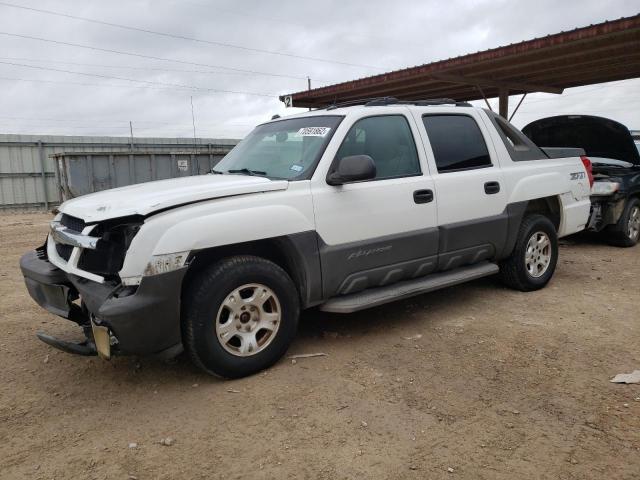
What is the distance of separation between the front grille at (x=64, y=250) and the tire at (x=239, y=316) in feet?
2.98

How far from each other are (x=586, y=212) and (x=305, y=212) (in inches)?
155

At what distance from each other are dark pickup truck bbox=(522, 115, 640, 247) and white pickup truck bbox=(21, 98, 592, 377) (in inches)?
118

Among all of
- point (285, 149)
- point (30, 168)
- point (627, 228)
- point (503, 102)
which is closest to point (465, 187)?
point (285, 149)

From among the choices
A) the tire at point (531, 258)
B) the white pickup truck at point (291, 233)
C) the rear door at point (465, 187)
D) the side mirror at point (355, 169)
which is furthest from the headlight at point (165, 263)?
the tire at point (531, 258)

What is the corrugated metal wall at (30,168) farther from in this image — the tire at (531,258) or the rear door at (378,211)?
the rear door at (378,211)

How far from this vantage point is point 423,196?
4215 mm

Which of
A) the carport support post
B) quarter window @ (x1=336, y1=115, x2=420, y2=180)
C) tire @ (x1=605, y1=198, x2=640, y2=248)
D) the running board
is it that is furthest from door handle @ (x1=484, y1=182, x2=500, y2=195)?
the carport support post

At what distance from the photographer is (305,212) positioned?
358 centimetres

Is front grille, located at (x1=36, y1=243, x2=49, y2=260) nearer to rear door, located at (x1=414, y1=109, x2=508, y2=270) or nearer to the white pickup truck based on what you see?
the white pickup truck

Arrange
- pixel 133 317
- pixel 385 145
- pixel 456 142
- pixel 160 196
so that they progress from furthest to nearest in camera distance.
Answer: pixel 456 142
pixel 385 145
pixel 160 196
pixel 133 317

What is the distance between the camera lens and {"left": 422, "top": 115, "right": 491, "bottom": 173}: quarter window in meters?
4.48

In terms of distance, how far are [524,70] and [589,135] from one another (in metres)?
3.67

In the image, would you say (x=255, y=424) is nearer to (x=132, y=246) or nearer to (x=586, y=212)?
(x=132, y=246)

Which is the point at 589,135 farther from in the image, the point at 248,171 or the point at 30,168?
the point at 30,168
